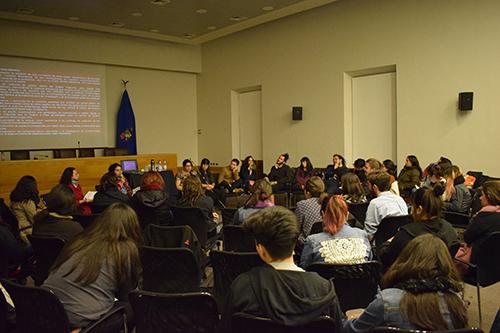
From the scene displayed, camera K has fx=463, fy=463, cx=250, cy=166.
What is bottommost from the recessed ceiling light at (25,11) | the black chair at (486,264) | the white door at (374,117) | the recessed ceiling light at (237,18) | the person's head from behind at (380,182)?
the black chair at (486,264)

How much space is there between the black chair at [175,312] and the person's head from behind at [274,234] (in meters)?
0.34

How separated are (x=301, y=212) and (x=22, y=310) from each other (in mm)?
2602

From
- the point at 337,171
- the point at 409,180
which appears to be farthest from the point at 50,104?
the point at 409,180

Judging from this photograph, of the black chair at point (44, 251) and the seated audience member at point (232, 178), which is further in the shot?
the seated audience member at point (232, 178)

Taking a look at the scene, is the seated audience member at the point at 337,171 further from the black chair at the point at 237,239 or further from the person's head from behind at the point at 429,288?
the person's head from behind at the point at 429,288

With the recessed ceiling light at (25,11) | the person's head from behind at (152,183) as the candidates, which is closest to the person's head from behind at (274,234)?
the person's head from behind at (152,183)

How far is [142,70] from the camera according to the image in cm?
1294

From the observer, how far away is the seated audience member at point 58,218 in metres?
3.56

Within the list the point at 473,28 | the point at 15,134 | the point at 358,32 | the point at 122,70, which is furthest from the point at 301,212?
the point at 122,70

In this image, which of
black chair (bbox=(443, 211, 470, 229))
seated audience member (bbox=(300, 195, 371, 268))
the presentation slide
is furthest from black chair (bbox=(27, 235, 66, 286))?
the presentation slide

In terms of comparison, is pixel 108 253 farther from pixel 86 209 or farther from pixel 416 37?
pixel 416 37

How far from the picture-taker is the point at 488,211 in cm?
A: 363

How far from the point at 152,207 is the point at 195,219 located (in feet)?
2.09

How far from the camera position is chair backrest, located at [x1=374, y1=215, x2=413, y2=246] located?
4.02 metres
